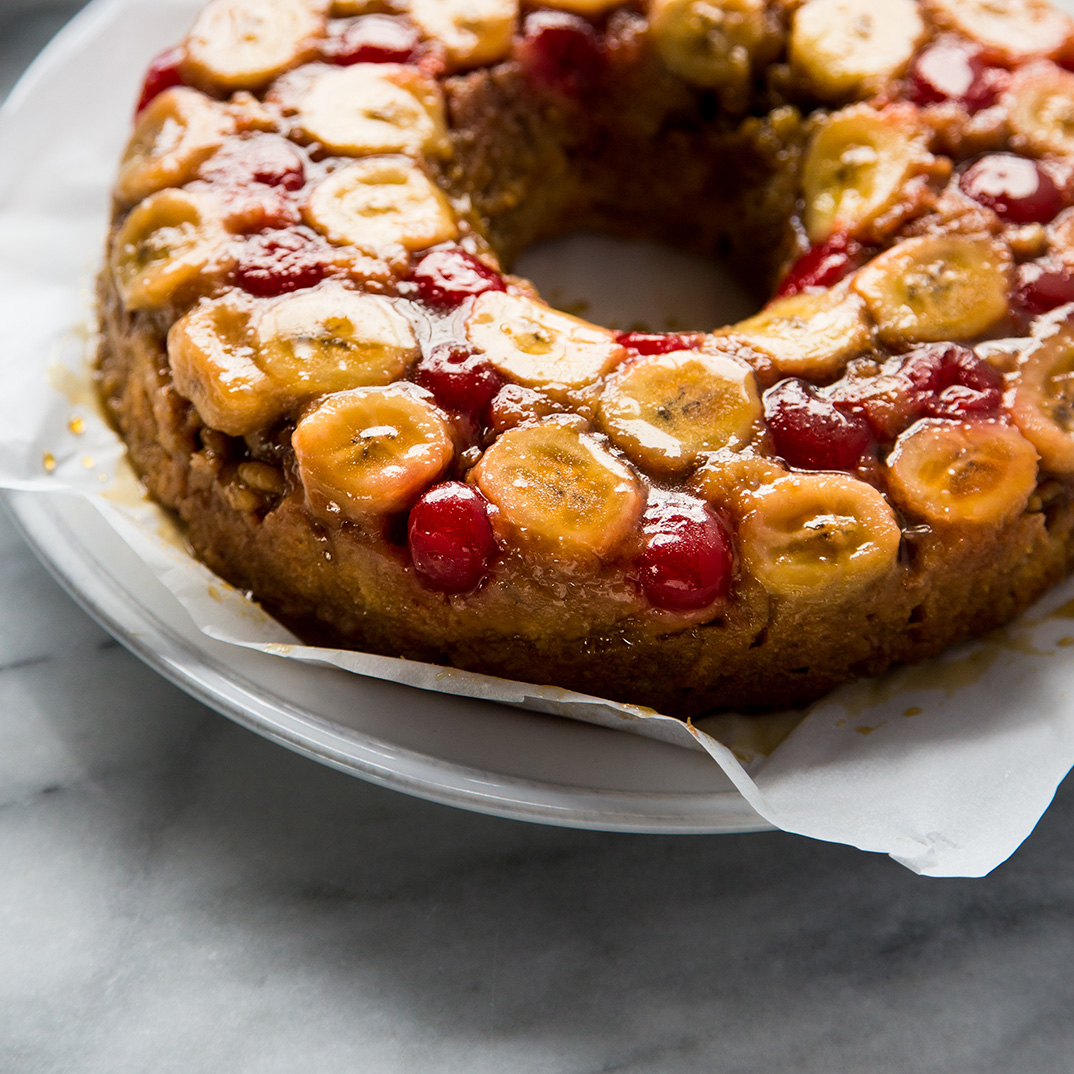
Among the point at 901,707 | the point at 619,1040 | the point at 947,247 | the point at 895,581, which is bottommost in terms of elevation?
the point at 619,1040

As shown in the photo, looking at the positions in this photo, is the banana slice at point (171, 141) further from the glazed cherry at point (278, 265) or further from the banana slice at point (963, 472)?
the banana slice at point (963, 472)

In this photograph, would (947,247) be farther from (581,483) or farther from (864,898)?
(864,898)

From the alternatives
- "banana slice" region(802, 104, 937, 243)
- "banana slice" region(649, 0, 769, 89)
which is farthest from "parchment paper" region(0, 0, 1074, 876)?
"banana slice" region(649, 0, 769, 89)

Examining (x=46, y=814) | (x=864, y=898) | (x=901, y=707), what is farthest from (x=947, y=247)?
(x=46, y=814)

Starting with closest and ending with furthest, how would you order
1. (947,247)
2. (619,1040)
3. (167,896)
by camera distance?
(619,1040)
(167,896)
(947,247)

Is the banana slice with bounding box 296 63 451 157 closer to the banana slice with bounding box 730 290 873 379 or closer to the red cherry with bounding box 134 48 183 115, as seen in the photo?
the red cherry with bounding box 134 48 183 115
